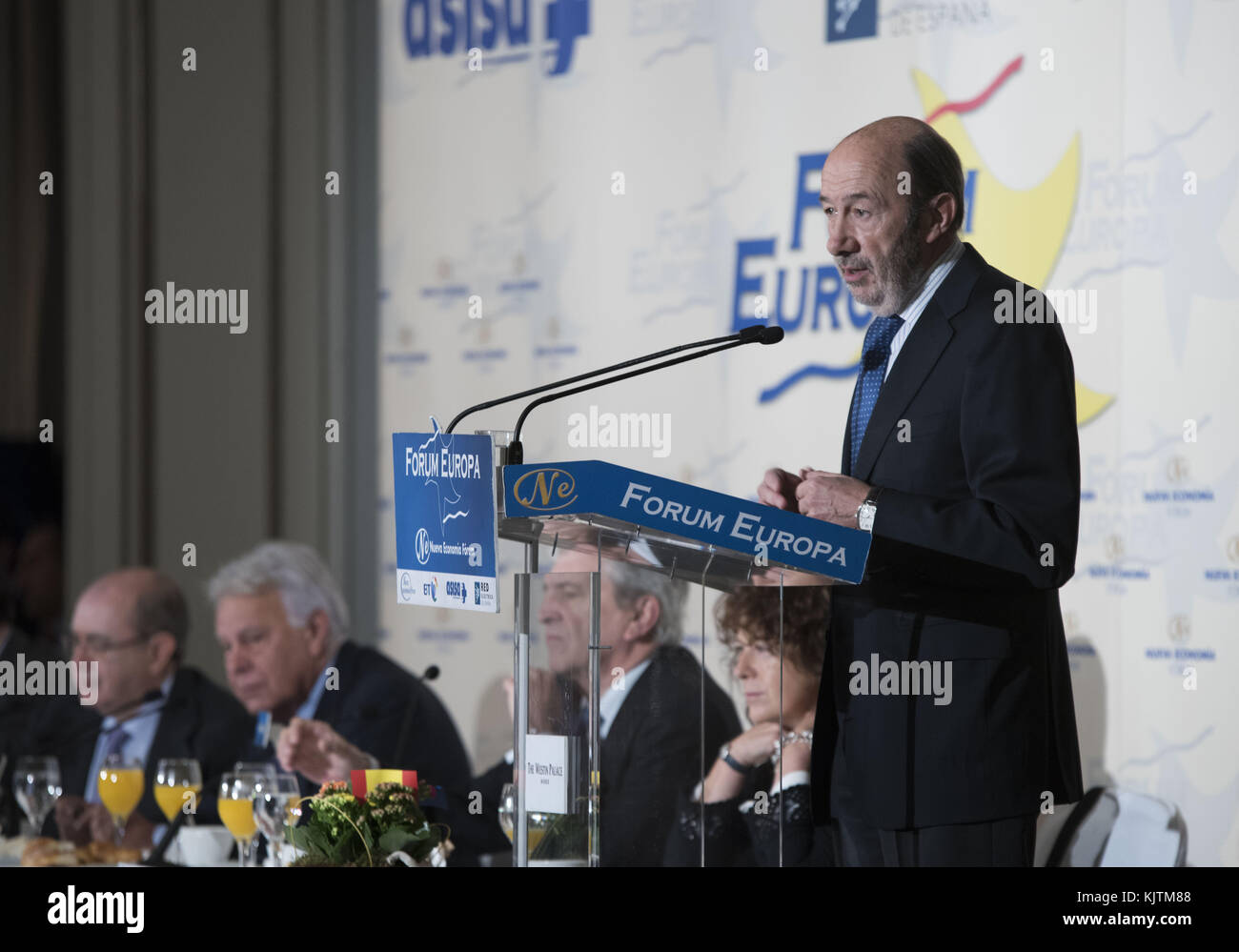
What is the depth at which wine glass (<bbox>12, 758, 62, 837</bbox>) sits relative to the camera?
3281mm

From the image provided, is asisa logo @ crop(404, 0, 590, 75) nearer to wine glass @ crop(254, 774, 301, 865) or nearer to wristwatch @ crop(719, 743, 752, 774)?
wine glass @ crop(254, 774, 301, 865)

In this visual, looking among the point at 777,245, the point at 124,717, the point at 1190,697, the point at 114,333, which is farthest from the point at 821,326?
the point at 114,333

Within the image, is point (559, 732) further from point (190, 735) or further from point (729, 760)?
point (190, 735)

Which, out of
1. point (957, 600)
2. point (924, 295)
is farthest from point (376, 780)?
point (924, 295)

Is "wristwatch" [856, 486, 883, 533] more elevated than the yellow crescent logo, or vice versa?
the yellow crescent logo

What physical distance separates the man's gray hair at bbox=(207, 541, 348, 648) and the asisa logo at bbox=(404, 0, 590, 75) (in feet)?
7.26

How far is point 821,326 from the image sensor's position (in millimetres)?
4742

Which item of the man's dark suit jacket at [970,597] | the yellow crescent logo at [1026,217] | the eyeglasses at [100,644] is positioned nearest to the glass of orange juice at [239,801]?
the man's dark suit jacket at [970,597]

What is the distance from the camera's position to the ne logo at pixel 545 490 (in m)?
1.91

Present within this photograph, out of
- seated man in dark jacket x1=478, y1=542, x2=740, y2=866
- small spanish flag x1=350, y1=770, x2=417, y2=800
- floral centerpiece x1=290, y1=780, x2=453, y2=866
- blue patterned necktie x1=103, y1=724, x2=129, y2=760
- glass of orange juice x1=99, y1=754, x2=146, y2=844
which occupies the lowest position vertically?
blue patterned necktie x1=103, y1=724, x2=129, y2=760

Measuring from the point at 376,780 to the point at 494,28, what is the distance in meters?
3.93

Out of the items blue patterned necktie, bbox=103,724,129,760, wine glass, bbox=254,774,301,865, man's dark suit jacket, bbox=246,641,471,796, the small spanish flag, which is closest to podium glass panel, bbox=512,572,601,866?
the small spanish flag

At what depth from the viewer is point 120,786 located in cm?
313

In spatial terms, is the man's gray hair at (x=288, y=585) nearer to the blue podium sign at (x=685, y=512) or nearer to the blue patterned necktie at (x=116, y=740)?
the blue patterned necktie at (x=116, y=740)
